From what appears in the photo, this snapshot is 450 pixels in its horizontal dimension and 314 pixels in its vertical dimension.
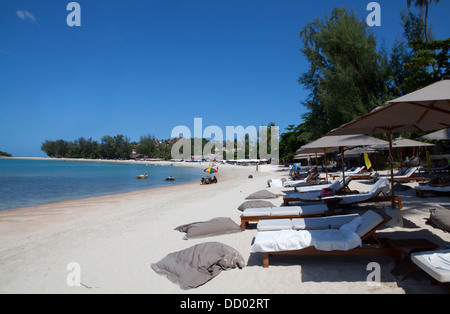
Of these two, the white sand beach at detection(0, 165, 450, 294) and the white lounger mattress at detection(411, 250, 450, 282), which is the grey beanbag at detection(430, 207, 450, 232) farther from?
the white lounger mattress at detection(411, 250, 450, 282)

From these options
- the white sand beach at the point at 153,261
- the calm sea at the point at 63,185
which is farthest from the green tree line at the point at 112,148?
the white sand beach at the point at 153,261

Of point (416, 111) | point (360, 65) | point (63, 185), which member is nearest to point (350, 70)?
point (360, 65)

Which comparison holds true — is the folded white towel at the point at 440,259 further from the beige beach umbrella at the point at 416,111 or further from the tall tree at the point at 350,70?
the tall tree at the point at 350,70

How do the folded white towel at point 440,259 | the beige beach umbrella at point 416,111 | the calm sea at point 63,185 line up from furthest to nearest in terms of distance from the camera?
the calm sea at point 63,185 → the beige beach umbrella at point 416,111 → the folded white towel at point 440,259

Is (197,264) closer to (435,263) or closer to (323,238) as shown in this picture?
(323,238)

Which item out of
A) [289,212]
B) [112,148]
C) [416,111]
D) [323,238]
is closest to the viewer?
[323,238]

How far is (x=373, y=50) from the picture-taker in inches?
754

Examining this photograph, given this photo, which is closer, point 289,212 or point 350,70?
point 289,212

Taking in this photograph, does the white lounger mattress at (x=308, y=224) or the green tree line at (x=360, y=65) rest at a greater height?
the green tree line at (x=360, y=65)

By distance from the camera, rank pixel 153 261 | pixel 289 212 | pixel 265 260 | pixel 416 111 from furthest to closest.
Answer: pixel 289 212, pixel 153 261, pixel 416 111, pixel 265 260
